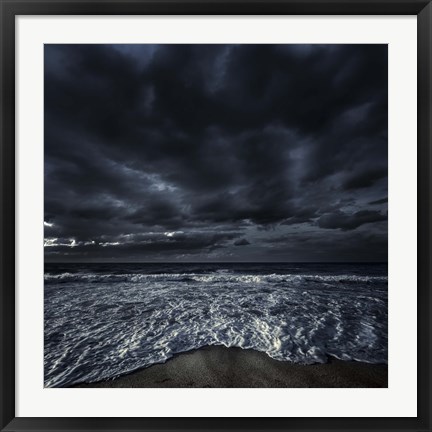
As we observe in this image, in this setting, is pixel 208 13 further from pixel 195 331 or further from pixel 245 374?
pixel 195 331

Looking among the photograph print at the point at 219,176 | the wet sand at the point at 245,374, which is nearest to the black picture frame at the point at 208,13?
the photograph print at the point at 219,176

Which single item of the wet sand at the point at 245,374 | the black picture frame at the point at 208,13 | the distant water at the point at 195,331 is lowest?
the distant water at the point at 195,331

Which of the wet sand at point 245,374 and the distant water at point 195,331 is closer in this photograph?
the wet sand at point 245,374

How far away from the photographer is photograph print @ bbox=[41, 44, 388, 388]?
1.78 meters

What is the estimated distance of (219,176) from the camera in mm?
3883

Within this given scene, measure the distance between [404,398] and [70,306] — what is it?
4977mm

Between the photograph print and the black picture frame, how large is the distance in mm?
236

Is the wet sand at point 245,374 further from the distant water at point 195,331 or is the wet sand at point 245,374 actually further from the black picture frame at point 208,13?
the black picture frame at point 208,13

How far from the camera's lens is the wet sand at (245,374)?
171 centimetres

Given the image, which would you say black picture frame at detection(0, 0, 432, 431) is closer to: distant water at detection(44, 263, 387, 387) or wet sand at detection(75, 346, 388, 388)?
distant water at detection(44, 263, 387, 387)

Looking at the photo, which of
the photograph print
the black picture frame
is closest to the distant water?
the photograph print

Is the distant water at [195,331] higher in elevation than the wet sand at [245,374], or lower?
lower

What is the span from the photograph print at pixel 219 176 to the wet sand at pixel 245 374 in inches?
0.5

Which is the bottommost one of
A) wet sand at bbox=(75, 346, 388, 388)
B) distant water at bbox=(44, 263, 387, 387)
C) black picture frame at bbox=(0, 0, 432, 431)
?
distant water at bbox=(44, 263, 387, 387)
